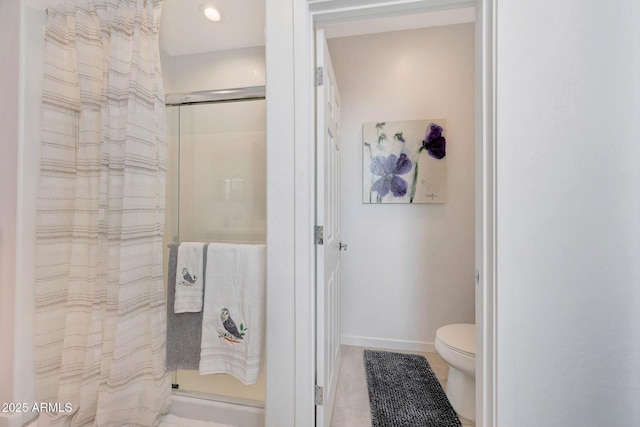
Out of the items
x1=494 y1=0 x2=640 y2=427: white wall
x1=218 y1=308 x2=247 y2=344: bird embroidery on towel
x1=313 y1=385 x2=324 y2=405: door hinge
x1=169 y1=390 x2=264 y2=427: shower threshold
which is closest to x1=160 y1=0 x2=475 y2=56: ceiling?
x1=494 y1=0 x2=640 y2=427: white wall

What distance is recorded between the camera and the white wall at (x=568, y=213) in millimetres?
886

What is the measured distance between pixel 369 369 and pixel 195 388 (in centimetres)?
113

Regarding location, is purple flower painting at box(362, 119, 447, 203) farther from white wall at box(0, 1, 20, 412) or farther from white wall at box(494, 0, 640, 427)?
white wall at box(0, 1, 20, 412)

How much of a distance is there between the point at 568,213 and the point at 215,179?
1.53 m

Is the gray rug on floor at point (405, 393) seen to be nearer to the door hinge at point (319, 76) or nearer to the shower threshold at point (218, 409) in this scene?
the shower threshold at point (218, 409)

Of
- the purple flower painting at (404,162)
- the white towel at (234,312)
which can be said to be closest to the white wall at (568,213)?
the white towel at (234,312)

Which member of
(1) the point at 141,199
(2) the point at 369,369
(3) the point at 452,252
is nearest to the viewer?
(1) the point at 141,199

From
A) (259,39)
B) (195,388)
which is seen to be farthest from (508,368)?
(259,39)

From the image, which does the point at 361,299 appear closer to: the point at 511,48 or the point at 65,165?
the point at 511,48

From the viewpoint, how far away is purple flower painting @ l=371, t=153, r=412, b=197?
2.14 m

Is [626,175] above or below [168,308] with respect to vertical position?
above

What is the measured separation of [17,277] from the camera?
1.26 m

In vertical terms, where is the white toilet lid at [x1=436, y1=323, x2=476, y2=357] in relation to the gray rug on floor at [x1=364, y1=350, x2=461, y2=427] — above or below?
above

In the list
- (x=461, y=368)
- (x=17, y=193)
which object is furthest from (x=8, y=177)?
(x=461, y=368)
